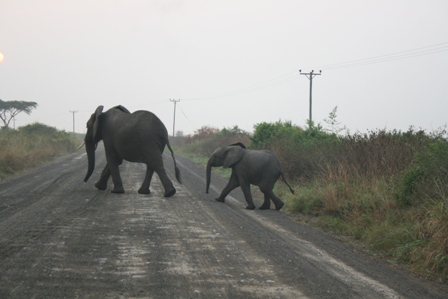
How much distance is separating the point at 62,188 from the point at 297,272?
10780 millimetres

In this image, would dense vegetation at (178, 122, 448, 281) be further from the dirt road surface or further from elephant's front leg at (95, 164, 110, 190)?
elephant's front leg at (95, 164, 110, 190)

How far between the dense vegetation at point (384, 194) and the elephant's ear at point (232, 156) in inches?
63.1

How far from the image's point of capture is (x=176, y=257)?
773cm

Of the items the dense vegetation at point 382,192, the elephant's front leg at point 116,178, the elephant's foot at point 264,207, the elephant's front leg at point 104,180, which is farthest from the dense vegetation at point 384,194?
the elephant's front leg at point 104,180

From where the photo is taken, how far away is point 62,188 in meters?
16.5

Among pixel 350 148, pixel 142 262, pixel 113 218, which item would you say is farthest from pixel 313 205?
pixel 142 262

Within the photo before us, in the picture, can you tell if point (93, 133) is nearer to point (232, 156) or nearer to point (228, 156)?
point (228, 156)

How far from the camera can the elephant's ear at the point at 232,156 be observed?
1424cm

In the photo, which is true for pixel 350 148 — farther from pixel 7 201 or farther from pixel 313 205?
pixel 7 201

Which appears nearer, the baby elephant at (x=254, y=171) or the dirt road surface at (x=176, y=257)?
the dirt road surface at (x=176, y=257)

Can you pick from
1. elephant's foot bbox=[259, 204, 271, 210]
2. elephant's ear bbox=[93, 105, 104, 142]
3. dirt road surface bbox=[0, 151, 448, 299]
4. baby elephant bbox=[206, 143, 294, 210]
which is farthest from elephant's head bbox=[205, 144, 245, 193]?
elephant's ear bbox=[93, 105, 104, 142]

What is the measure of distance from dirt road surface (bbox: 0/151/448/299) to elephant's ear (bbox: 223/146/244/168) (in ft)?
4.90

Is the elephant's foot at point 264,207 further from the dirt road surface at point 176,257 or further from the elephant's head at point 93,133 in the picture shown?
the elephant's head at point 93,133

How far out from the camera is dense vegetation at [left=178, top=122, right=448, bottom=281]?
860cm
